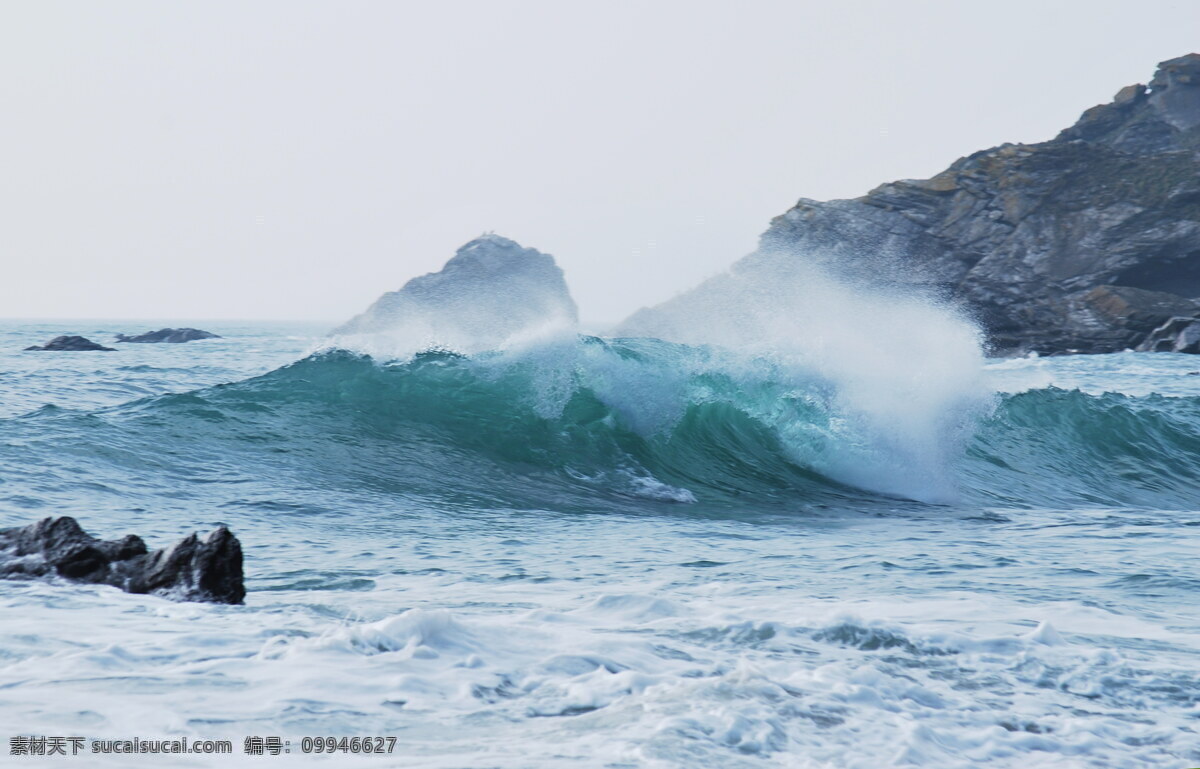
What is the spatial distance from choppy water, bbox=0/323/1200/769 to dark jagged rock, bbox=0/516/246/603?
0.20 meters

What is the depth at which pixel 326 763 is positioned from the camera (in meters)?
2.72

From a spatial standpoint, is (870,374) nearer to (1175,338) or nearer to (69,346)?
(1175,338)

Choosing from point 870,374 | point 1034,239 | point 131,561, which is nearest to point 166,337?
point 1034,239

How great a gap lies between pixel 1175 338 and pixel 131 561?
3989 cm

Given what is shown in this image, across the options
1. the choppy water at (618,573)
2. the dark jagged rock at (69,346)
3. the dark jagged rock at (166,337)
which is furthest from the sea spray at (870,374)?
the dark jagged rock at (166,337)

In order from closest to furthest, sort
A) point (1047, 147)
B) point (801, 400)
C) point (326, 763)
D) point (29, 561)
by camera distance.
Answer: point (326, 763)
point (29, 561)
point (801, 400)
point (1047, 147)

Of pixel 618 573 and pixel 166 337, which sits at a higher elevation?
pixel 166 337

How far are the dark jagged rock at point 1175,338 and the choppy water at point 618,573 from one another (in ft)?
84.4

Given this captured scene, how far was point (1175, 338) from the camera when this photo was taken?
3641 cm

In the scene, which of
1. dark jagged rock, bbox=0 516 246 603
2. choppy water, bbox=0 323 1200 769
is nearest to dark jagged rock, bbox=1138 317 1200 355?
choppy water, bbox=0 323 1200 769

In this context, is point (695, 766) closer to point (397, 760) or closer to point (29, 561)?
point (397, 760)

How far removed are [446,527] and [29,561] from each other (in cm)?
311

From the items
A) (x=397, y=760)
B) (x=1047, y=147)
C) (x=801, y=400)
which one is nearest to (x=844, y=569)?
(x=397, y=760)

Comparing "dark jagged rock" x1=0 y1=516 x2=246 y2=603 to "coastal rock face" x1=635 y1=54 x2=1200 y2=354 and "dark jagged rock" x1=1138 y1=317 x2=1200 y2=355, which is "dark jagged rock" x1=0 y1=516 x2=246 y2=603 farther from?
"dark jagged rock" x1=1138 y1=317 x2=1200 y2=355
